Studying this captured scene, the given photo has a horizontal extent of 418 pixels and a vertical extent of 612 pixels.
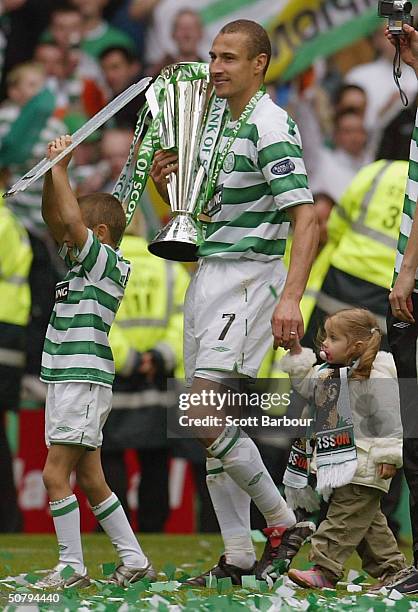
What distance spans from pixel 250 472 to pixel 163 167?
1.31 metres

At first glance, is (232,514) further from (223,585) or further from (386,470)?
(386,470)

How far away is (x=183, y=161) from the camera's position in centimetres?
659

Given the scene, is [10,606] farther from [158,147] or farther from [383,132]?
[383,132]

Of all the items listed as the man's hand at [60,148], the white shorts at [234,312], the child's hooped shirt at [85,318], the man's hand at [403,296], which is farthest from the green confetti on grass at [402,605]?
the man's hand at [60,148]

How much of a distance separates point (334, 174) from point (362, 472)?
514 cm

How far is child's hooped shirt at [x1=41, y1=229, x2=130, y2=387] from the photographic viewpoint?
6.29 meters

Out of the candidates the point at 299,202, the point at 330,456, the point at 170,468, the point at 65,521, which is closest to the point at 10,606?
the point at 65,521

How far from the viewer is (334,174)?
36.6 feet

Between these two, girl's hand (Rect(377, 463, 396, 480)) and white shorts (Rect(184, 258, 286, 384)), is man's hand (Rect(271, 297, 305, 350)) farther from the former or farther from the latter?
girl's hand (Rect(377, 463, 396, 480))

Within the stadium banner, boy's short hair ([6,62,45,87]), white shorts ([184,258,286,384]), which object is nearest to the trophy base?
white shorts ([184,258,286,384])

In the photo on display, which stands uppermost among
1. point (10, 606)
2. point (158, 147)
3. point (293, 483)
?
point (158, 147)

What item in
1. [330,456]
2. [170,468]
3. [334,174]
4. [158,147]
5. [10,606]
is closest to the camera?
[10,606]

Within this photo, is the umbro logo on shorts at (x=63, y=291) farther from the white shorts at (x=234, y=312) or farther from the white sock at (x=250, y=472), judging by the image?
the white sock at (x=250, y=472)

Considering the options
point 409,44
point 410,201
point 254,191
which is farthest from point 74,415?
point 409,44
